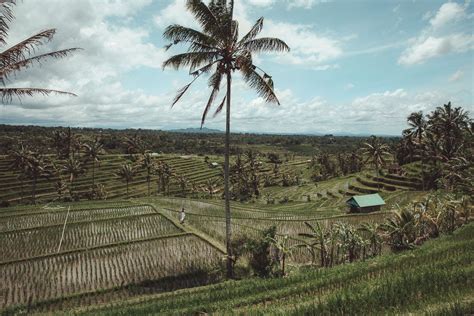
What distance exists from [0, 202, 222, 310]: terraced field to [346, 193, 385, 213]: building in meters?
26.7

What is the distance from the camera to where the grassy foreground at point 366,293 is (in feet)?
25.2

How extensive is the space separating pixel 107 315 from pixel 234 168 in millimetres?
Answer: 65682

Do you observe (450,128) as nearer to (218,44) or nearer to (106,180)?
(218,44)

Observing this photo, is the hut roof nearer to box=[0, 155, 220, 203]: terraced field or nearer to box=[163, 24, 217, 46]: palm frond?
box=[163, 24, 217, 46]: palm frond

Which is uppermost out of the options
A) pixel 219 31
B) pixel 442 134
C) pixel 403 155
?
pixel 219 31

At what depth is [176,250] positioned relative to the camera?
22.6 m

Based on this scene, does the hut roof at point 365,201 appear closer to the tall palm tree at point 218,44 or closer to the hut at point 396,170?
the hut at point 396,170

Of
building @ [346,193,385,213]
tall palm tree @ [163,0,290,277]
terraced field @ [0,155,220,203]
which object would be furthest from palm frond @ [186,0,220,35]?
terraced field @ [0,155,220,203]

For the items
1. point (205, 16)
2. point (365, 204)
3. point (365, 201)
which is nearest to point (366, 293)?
point (205, 16)

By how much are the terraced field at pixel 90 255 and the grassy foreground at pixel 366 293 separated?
4.64 m

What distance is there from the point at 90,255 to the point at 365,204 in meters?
35.3

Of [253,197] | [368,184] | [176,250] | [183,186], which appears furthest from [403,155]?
[176,250]

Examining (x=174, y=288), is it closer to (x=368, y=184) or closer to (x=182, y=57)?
(x=182, y=57)

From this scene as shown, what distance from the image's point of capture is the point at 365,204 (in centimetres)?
4500
